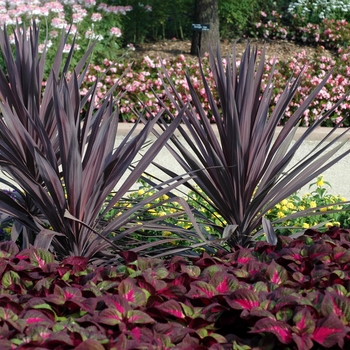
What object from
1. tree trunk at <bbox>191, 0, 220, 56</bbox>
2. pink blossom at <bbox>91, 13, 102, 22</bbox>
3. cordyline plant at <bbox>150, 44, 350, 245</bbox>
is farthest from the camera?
tree trunk at <bbox>191, 0, 220, 56</bbox>

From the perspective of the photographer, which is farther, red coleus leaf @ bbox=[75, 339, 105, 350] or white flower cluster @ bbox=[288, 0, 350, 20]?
white flower cluster @ bbox=[288, 0, 350, 20]

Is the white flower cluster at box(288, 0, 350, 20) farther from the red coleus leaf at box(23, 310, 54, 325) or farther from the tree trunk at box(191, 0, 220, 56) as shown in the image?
the red coleus leaf at box(23, 310, 54, 325)

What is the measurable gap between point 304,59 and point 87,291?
26.2ft

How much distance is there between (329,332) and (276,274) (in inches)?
18.7

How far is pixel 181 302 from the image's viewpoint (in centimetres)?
221

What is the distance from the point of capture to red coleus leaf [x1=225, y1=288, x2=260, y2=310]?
213 centimetres

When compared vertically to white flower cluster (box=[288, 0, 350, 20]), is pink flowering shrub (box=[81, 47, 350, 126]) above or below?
below

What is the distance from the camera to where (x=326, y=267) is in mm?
2461

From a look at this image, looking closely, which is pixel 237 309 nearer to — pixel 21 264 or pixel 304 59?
pixel 21 264

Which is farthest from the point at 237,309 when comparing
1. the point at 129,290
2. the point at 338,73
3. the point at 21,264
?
the point at 338,73

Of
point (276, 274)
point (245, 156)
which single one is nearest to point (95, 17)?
point (245, 156)

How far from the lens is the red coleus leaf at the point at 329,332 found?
6.26 feet

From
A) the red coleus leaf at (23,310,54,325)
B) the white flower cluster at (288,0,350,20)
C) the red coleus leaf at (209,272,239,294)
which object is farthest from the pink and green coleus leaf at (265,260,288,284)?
the white flower cluster at (288,0,350,20)

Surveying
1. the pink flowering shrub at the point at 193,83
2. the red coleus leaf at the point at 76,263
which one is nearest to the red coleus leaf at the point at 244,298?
the red coleus leaf at the point at 76,263
